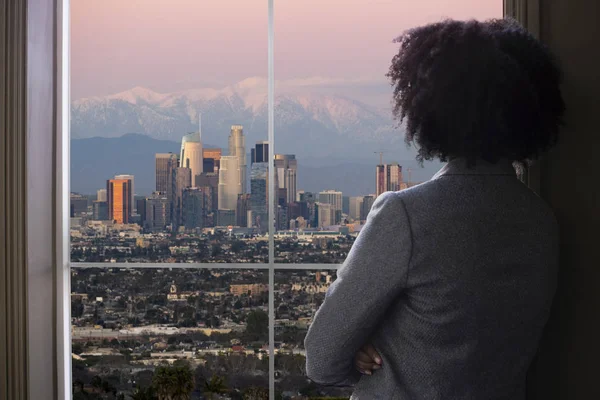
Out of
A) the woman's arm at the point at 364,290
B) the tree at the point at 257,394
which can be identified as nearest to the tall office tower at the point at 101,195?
the tree at the point at 257,394

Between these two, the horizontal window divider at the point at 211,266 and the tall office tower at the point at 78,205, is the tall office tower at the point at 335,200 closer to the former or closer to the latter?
the horizontal window divider at the point at 211,266

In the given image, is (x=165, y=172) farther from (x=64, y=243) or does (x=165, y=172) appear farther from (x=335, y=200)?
(x=335, y=200)

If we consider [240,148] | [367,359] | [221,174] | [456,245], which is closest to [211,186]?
[221,174]

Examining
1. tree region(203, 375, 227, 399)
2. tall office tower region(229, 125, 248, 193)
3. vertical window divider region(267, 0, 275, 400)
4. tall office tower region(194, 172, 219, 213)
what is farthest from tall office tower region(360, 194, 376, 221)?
tree region(203, 375, 227, 399)

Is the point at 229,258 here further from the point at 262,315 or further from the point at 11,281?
the point at 11,281

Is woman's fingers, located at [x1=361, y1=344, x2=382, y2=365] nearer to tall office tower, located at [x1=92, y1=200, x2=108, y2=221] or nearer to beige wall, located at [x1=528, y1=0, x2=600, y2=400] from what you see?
beige wall, located at [x1=528, y1=0, x2=600, y2=400]

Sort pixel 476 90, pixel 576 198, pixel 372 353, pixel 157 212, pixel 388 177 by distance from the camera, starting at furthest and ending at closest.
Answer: pixel 157 212 < pixel 388 177 < pixel 576 198 < pixel 372 353 < pixel 476 90
